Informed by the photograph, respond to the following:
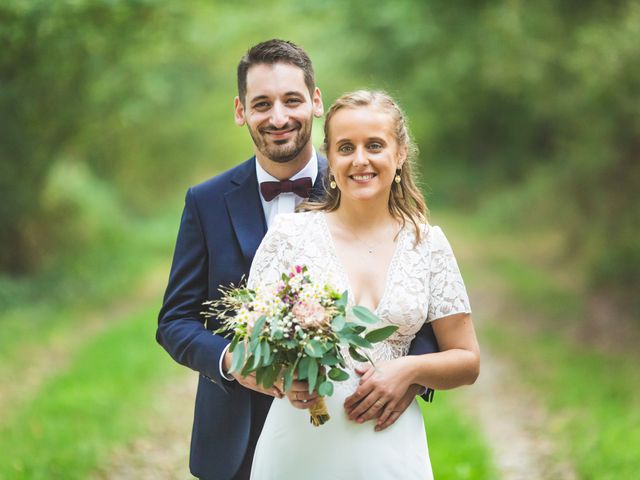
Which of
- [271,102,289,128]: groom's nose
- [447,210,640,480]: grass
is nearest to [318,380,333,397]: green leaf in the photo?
[271,102,289,128]: groom's nose

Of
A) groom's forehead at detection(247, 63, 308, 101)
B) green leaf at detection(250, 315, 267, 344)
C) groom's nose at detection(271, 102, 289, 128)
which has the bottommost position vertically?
green leaf at detection(250, 315, 267, 344)

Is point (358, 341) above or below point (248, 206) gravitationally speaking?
below

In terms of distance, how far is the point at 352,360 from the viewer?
2.71 metres

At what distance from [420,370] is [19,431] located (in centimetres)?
450

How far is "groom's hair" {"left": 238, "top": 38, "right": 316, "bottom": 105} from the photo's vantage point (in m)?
3.11

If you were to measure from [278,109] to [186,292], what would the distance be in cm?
80

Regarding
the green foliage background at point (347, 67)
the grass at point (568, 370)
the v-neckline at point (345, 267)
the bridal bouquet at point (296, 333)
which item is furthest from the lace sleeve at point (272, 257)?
the green foliage background at point (347, 67)

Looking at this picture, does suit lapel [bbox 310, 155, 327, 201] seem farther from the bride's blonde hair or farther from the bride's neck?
the bride's neck

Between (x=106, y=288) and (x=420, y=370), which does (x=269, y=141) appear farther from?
(x=106, y=288)

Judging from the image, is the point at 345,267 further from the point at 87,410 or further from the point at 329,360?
the point at 87,410

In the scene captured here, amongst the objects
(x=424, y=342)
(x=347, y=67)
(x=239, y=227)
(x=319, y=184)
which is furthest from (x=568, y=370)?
(x=347, y=67)

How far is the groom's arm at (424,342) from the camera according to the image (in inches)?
109

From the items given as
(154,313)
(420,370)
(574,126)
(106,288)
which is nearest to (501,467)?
(420,370)

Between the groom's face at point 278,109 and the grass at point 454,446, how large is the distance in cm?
307
